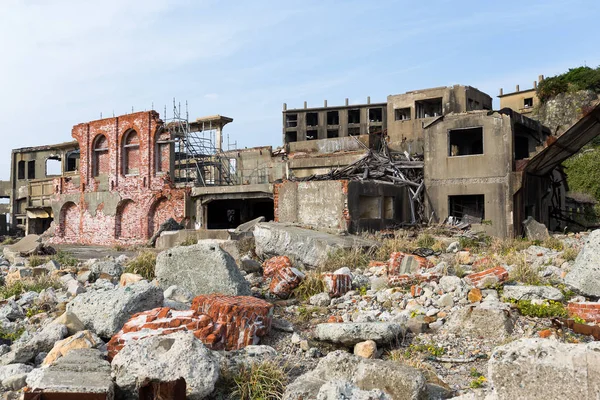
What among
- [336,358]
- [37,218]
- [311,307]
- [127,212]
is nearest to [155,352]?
[336,358]

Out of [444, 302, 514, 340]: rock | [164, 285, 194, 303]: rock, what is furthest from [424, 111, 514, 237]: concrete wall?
[164, 285, 194, 303]: rock

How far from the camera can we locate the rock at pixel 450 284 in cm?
770

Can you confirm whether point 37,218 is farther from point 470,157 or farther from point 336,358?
point 336,358

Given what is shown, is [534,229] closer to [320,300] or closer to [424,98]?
[320,300]

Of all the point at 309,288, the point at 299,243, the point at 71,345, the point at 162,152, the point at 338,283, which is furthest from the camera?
the point at 162,152

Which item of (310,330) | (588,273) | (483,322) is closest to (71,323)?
(310,330)

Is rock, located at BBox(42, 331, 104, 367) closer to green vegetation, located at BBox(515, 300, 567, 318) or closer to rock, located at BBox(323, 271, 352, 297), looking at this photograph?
rock, located at BBox(323, 271, 352, 297)

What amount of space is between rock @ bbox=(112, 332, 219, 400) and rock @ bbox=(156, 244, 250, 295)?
291cm

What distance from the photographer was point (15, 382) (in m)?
4.75

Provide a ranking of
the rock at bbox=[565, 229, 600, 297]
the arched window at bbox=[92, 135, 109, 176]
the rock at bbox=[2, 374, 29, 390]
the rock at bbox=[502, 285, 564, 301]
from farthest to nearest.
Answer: the arched window at bbox=[92, 135, 109, 176] → the rock at bbox=[565, 229, 600, 297] → the rock at bbox=[502, 285, 564, 301] → the rock at bbox=[2, 374, 29, 390]

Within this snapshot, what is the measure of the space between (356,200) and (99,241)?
16360 millimetres

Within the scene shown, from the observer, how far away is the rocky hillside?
403cm

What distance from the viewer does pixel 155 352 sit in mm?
4484

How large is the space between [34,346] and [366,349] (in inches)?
129
